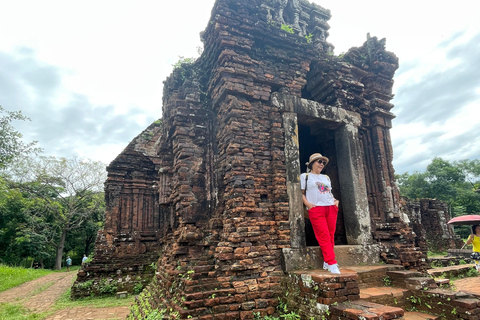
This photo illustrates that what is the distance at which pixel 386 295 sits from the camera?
4180 millimetres

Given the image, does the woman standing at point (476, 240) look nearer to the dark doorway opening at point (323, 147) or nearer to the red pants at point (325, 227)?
the dark doorway opening at point (323, 147)

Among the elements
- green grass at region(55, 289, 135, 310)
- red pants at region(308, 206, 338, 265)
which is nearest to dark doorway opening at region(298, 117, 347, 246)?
red pants at region(308, 206, 338, 265)

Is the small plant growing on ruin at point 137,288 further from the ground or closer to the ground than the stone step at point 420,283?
closer to the ground

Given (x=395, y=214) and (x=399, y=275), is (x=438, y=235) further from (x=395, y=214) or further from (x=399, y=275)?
(x=399, y=275)

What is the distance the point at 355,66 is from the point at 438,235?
58.1 ft

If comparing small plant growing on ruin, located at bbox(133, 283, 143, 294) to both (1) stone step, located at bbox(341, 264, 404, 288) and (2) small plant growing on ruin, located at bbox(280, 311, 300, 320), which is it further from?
(1) stone step, located at bbox(341, 264, 404, 288)

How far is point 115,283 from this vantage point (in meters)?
9.52

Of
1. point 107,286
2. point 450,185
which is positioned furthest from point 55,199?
point 450,185

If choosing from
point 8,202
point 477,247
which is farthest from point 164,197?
point 8,202

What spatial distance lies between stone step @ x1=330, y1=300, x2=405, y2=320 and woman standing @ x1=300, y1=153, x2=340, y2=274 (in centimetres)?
85

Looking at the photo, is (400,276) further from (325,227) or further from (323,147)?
(323,147)

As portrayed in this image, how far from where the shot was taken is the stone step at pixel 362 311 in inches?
125

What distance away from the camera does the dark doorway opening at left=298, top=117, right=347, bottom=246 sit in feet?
21.2

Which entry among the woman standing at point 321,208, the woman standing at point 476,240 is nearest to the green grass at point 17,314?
the woman standing at point 321,208
